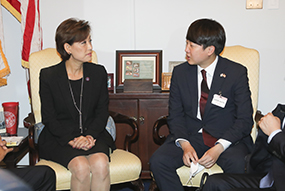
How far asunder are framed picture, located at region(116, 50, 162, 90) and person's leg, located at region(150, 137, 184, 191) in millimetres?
1118

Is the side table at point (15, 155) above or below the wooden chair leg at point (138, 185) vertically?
above

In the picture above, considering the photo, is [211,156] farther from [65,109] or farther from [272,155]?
[65,109]

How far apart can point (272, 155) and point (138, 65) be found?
185cm

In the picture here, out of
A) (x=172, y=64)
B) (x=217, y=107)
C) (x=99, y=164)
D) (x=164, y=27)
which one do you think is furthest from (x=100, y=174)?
(x=164, y=27)

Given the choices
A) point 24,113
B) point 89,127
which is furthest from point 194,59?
point 24,113

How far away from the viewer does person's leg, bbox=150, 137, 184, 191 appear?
248 cm

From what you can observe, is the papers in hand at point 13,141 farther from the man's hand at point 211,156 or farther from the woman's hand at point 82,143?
the man's hand at point 211,156

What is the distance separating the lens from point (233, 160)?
2463mm

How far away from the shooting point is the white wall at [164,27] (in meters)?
3.67

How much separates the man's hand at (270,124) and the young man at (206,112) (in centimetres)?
47

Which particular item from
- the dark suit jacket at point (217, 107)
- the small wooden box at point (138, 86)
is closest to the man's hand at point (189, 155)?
the dark suit jacket at point (217, 107)

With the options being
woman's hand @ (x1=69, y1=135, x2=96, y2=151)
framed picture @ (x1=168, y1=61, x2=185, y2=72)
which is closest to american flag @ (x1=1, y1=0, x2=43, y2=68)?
woman's hand @ (x1=69, y1=135, x2=96, y2=151)

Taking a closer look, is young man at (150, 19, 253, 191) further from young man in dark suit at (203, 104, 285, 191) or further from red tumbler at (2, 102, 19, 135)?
red tumbler at (2, 102, 19, 135)

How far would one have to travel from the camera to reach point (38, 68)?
3.12 m
